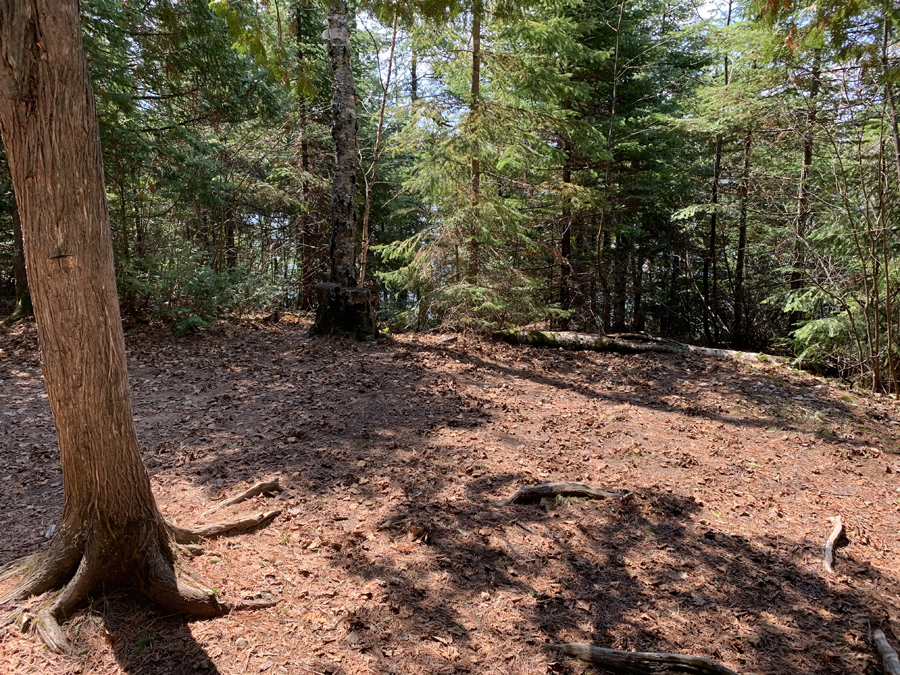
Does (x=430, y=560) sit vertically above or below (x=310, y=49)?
below

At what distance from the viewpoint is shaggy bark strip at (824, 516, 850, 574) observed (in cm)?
346

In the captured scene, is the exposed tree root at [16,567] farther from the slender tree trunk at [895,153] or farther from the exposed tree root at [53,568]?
the slender tree trunk at [895,153]

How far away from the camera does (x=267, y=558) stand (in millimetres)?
3260

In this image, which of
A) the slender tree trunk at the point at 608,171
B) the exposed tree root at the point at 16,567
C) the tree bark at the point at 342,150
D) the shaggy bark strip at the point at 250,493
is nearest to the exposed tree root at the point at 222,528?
the shaggy bark strip at the point at 250,493

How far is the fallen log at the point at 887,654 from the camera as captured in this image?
249 cm

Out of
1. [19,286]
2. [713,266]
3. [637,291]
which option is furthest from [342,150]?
[713,266]

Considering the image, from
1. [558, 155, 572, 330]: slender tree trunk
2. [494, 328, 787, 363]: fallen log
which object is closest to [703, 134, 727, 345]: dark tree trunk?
[558, 155, 572, 330]: slender tree trunk

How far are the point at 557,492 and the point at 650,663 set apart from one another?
5.82 feet

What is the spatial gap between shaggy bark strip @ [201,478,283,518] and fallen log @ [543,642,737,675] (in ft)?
8.79

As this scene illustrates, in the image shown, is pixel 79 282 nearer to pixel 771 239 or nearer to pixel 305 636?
pixel 305 636

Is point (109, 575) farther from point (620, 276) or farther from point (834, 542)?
point (620, 276)

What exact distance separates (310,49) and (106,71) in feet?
17.1

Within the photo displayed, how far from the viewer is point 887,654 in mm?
2578

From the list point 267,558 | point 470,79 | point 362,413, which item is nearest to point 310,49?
point 470,79
